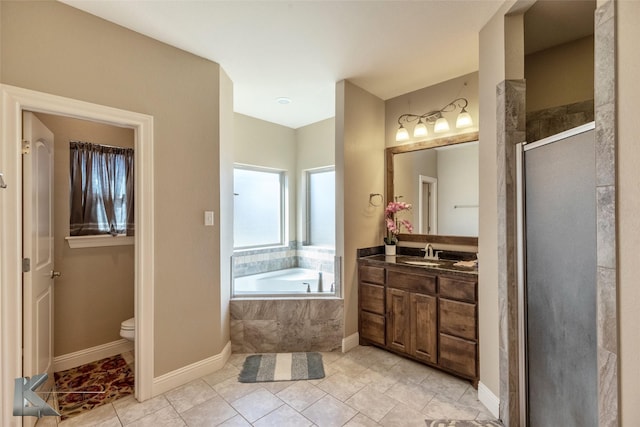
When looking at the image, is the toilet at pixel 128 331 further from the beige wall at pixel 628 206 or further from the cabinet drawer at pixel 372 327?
the beige wall at pixel 628 206

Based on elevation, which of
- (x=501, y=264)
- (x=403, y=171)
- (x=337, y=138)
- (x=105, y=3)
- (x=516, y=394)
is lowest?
(x=516, y=394)

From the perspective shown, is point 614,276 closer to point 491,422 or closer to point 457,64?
point 491,422

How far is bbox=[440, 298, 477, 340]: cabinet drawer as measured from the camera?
2236 mm

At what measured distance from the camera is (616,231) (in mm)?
1101

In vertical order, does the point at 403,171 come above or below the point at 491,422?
above

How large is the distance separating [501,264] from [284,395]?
177cm

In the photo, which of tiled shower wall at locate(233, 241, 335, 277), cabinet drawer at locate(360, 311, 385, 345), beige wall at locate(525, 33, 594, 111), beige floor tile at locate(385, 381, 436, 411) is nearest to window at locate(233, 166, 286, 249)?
tiled shower wall at locate(233, 241, 335, 277)

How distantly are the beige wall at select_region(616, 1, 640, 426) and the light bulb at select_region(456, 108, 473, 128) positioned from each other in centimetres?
157

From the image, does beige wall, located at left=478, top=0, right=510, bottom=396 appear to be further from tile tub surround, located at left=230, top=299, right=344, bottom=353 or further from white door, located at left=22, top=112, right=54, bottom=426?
white door, located at left=22, top=112, right=54, bottom=426

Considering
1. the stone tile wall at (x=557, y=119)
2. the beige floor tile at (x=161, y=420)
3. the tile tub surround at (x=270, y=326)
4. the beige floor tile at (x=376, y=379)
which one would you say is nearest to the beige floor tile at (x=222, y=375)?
the tile tub surround at (x=270, y=326)

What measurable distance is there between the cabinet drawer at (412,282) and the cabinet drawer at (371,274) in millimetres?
89

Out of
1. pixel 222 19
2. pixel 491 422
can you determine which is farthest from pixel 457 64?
pixel 491 422

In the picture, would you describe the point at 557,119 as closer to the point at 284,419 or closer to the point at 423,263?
the point at 423,263

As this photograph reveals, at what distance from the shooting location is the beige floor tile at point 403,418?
6.12 feet
